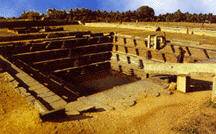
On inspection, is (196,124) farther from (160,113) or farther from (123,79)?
(123,79)

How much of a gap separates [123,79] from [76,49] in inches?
169

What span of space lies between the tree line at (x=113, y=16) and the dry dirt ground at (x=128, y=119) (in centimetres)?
3636

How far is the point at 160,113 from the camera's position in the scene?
9281mm

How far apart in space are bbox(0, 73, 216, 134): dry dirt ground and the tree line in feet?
119

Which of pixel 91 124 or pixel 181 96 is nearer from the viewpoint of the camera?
pixel 91 124

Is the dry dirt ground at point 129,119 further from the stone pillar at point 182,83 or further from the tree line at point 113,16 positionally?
the tree line at point 113,16

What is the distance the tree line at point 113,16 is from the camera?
151 ft

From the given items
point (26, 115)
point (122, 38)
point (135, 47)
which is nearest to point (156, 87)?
point (26, 115)

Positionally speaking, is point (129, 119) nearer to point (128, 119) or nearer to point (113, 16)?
point (128, 119)

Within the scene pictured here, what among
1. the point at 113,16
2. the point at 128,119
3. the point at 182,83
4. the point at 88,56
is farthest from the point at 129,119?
the point at 113,16

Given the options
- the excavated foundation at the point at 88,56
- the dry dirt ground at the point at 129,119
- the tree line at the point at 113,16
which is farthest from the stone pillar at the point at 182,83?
the tree line at the point at 113,16

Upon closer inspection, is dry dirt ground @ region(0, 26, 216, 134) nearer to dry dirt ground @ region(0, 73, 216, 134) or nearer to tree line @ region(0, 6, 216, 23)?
dry dirt ground @ region(0, 73, 216, 134)

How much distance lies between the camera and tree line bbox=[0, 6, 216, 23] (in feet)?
151

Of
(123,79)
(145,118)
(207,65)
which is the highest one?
Result: (207,65)
